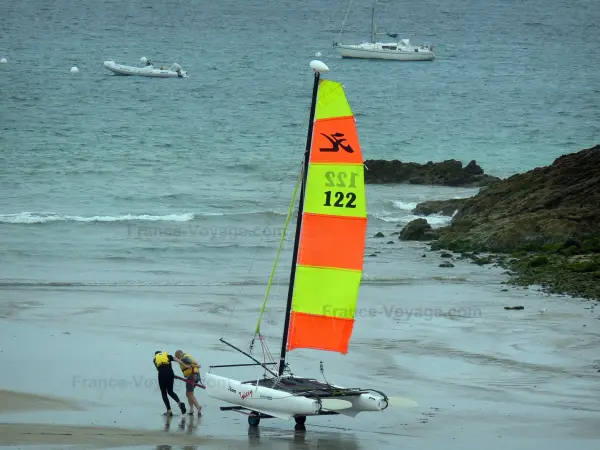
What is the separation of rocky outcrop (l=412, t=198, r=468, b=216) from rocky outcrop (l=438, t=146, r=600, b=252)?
2.38 m

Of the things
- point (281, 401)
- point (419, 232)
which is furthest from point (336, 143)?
point (419, 232)

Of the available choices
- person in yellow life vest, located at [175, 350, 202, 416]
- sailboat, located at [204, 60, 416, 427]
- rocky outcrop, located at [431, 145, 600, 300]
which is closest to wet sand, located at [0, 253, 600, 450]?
person in yellow life vest, located at [175, 350, 202, 416]

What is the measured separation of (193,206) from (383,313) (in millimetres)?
22446

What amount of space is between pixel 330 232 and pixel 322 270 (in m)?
0.63

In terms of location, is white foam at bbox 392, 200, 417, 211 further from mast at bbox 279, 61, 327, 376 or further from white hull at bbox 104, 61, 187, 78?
white hull at bbox 104, 61, 187, 78

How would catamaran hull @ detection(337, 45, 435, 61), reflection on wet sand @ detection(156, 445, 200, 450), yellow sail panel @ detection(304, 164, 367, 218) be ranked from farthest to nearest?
catamaran hull @ detection(337, 45, 435, 61), yellow sail panel @ detection(304, 164, 367, 218), reflection on wet sand @ detection(156, 445, 200, 450)

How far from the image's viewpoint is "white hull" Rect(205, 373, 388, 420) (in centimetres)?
1741

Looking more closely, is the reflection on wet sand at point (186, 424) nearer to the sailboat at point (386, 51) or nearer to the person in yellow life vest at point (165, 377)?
the person in yellow life vest at point (165, 377)

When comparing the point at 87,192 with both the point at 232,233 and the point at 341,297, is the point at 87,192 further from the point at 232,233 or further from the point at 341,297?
the point at 341,297

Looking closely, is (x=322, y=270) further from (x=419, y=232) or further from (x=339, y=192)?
(x=419, y=232)

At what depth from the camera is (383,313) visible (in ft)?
88.8

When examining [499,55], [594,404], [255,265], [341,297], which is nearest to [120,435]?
[341,297]

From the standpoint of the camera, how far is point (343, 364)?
22.1 m

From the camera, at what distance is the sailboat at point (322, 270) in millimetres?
17672
